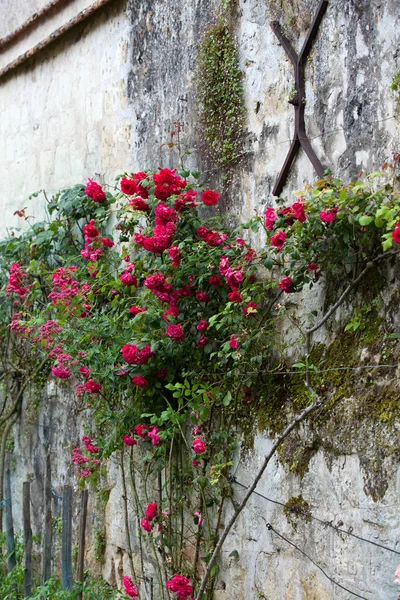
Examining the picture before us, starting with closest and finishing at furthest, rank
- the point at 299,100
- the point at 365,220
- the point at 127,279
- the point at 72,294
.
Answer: the point at 365,220 → the point at 299,100 → the point at 127,279 → the point at 72,294

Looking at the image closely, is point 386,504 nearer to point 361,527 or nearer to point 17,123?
point 361,527

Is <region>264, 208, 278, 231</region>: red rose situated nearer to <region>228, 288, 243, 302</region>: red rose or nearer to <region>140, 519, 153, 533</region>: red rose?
<region>228, 288, 243, 302</region>: red rose

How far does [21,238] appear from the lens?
6012 mm

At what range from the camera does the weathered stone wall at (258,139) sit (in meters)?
3.36

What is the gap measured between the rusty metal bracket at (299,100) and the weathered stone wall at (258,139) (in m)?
0.04

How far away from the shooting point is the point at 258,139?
4172mm

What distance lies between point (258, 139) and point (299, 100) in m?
0.36

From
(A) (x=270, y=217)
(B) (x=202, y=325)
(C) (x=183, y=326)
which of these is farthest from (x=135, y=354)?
(A) (x=270, y=217)

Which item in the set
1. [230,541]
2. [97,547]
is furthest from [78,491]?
[230,541]

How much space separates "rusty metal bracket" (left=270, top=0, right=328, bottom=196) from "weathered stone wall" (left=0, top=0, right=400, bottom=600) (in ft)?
0.12

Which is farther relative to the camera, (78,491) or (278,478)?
(78,491)

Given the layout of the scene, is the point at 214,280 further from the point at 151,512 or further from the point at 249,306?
the point at 151,512

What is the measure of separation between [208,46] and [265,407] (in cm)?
207

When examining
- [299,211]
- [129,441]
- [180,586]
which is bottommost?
[180,586]
